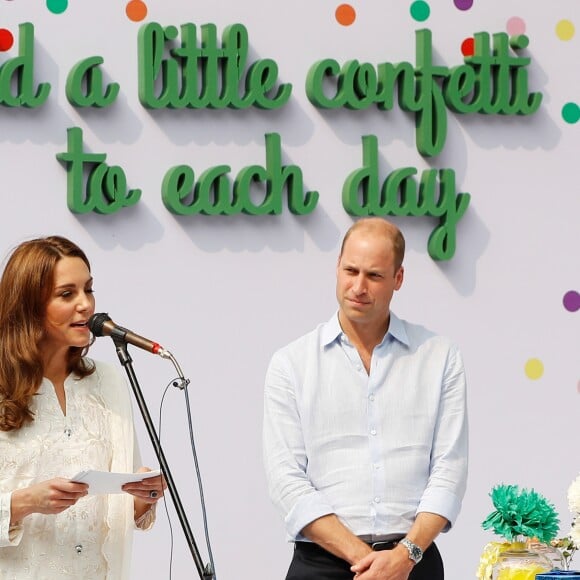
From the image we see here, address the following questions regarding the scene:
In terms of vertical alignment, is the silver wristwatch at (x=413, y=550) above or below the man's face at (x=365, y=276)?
below

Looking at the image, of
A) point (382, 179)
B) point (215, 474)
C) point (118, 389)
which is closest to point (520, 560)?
point (118, 389)

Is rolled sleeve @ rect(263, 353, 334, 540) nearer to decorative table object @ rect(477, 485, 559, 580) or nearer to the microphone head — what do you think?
decorative table object @ rect(477, 485, 559, 580)

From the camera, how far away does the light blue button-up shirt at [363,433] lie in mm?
2828

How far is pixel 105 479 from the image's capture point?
246cm

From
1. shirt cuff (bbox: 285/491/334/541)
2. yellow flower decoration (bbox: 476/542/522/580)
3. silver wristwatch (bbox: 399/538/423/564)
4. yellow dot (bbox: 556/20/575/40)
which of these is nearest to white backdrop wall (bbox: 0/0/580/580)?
yellow dot (bbox: 556/20/575/40)

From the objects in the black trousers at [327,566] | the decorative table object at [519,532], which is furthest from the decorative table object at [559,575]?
the black trousers at [327,566]

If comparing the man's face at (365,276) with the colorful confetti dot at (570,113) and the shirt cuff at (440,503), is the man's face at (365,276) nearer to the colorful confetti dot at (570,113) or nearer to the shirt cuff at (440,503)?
the shirt cuff at (440,503)

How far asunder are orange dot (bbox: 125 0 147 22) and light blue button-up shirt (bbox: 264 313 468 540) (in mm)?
1554

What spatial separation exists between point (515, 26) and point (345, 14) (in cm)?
69

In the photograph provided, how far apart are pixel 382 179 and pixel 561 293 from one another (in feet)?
2.72

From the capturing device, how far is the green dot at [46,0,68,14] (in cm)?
394

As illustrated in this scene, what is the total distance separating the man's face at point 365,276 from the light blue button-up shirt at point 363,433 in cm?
10

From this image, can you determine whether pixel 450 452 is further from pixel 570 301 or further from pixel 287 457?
pixel 570 301

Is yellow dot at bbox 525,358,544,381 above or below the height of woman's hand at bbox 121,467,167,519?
above
